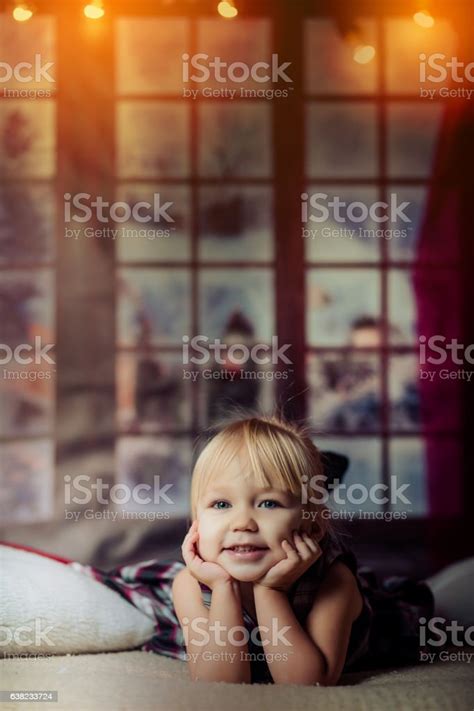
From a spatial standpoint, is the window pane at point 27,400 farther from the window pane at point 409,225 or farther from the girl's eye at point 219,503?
the girl's eye at point 219,503

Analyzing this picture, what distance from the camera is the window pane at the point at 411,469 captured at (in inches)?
103

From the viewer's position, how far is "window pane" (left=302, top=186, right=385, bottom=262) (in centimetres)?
257

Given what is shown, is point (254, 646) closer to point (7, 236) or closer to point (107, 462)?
point (107, 462)

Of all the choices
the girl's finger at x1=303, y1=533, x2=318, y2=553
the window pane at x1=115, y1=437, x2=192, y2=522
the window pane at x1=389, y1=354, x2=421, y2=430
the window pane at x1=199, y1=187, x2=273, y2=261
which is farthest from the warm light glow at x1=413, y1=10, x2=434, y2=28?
the girl's finger at x1=303, y1=533, x2=318, y2=553

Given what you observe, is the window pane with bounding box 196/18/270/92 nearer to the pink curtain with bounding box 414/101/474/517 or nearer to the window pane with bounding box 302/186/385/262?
the window pane with bounding box 302/186/385/262

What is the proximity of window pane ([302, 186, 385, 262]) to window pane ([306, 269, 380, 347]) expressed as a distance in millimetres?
50

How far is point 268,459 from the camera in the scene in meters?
1.27

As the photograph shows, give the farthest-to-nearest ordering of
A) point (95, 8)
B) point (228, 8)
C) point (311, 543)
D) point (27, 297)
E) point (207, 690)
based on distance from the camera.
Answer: point (27, 297) < point (228, 8) < point (95, 8) < point (311, 543) < point (207, 690)

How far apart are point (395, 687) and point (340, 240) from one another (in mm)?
1615

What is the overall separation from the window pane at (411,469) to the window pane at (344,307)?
0.32 m

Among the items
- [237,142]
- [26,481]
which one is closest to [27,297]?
[26,481]

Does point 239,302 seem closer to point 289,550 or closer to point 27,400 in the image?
point 27,400

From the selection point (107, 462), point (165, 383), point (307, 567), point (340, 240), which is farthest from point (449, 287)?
point (307, 567)

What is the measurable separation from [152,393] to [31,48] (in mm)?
1008
